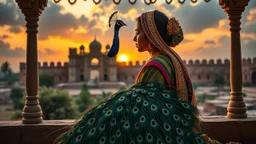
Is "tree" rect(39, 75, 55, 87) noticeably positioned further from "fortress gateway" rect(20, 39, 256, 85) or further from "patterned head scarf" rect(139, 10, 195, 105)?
"patterned head scarf" rect(139, 10, 195, 105)

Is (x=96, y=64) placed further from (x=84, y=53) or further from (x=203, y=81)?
(x=203, y=81)

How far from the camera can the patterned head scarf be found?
5.68ft

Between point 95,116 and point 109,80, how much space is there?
36627 millimetres

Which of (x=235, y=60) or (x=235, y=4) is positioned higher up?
(x=235, y=4)

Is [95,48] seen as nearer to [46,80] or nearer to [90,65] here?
[90,65]

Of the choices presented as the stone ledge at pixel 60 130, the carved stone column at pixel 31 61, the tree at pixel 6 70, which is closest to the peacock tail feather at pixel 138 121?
the stone ledge at pixel 60 130

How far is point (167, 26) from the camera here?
175cm

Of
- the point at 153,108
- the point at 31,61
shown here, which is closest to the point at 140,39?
the point at 153,108

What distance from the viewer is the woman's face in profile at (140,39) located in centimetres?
182

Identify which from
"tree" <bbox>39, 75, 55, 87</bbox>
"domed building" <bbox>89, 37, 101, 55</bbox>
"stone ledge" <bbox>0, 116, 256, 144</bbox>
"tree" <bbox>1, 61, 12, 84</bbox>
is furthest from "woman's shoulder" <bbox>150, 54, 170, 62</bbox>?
"tree" <bbox>1, 61, 12, 84</bbox>

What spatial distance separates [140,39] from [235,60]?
1.74 meters

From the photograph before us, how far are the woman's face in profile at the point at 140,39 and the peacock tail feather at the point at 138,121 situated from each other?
362 mm

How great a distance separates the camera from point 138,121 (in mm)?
1404

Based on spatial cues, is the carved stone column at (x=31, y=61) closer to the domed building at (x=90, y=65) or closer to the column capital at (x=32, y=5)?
the column capital at (x=32, y=5)
